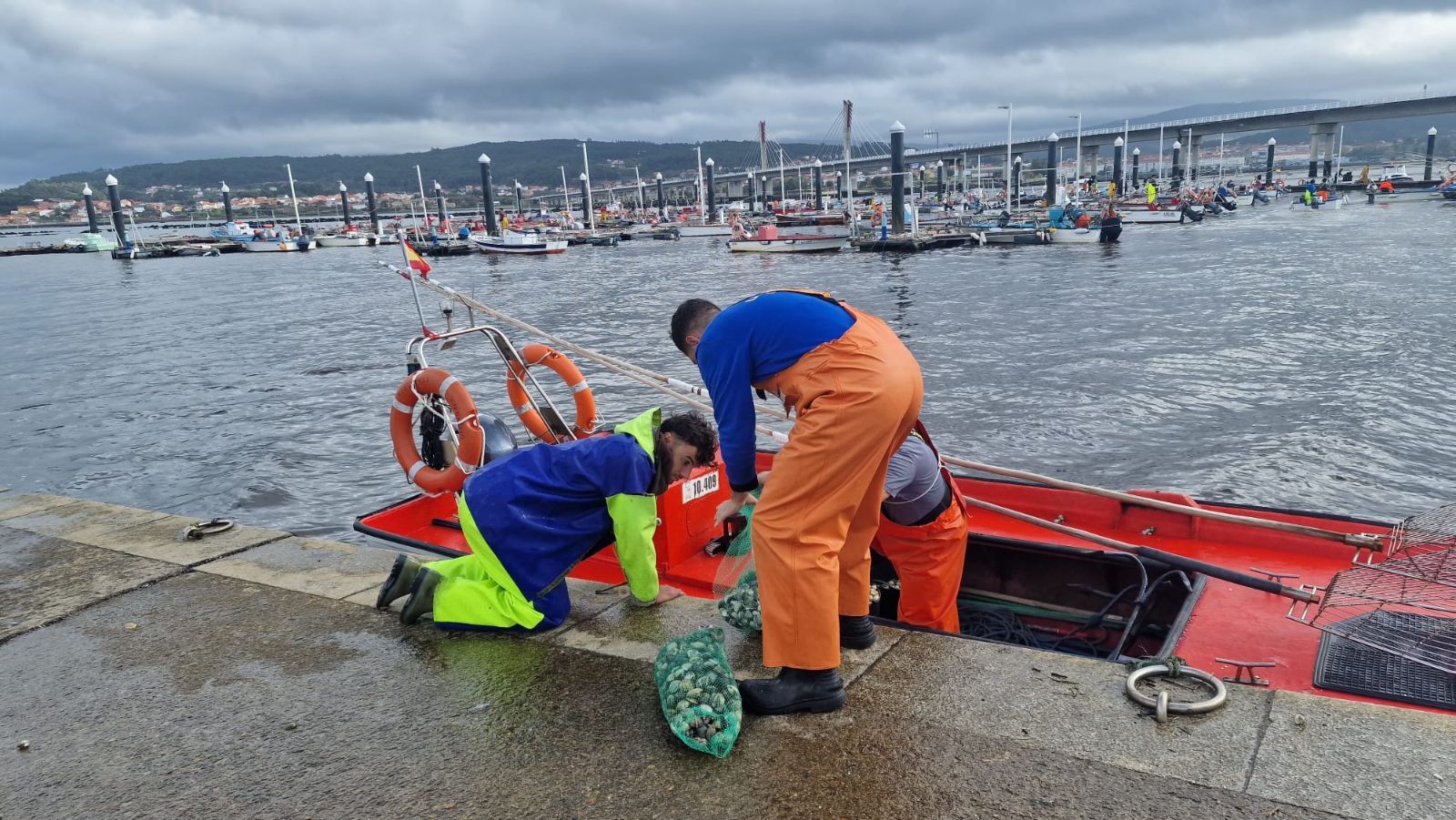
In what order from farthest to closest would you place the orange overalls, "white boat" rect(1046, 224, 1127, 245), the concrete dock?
1. "white boat" rect(1046, 224, 1127, 245)
2. the orange overalls
3. the concrete dock

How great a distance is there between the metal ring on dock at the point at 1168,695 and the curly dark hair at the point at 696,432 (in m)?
1.83

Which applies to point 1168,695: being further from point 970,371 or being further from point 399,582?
point 970,371

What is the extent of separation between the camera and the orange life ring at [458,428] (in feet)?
21.0

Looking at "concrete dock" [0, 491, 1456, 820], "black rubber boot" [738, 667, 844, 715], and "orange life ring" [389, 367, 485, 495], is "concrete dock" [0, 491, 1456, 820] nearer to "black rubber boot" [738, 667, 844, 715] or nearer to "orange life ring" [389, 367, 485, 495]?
"black rubber boot" [738, 667, 844, 715]

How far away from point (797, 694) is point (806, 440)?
897 mm

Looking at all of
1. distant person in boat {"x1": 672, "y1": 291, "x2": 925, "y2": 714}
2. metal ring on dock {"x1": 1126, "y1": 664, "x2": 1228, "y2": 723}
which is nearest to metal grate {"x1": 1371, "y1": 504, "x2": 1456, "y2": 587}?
metal ring on dock {"x1": 1126, "y1": 664, "x2": 1228, "y2": 723}

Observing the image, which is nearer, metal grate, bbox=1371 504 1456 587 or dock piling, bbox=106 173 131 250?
metal grate, bbox=1371 504 1456 587

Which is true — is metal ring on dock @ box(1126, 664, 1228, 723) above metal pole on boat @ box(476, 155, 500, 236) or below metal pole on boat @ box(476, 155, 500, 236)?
below

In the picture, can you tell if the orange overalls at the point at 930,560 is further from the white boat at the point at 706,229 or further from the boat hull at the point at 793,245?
the white boat at the point at 706,229

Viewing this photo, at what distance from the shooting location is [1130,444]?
12.8m

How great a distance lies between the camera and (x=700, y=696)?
302 centimetres

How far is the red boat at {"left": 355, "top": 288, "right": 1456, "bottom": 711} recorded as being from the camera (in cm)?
381

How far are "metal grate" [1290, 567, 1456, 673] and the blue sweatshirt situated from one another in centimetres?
249

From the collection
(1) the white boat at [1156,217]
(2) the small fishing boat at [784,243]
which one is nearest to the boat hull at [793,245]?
(2) the small fishing boat at [784,243]
